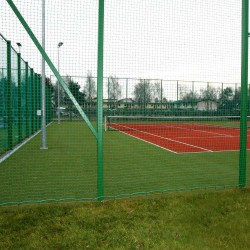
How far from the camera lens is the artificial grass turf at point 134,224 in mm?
3395

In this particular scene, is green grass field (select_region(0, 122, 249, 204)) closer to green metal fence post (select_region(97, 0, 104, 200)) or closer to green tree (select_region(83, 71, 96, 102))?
green metal fence post (select_region(97, 0, 104, 200))

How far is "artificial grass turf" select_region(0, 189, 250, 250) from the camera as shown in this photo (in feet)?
11.1

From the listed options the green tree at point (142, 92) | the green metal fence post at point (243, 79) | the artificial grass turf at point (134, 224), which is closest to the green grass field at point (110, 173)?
the green metal fence post at point (243, 79)

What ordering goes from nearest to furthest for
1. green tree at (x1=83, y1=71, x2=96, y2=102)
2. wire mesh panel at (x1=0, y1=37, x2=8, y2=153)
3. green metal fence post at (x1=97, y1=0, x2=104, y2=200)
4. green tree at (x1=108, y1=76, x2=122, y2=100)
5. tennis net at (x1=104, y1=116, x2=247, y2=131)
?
green metal fence post at (x1=97, y1=0, x2=104, y2=200) < green tree at (x1=83, y1=71, x2=96, y2=102) < green tree at (x1=108, y1=76, x2=122, y2=100) < tennis net at (x1=104, y1=116, x2=247, y2=131) < wire mesh panel at (x1=0, y1=37, x2=8, y2=153)

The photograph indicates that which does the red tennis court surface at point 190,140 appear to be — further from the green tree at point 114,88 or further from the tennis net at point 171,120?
the green tree at point 114,88

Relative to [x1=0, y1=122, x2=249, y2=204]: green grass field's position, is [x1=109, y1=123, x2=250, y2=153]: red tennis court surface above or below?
above

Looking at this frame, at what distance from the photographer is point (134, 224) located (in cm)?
387

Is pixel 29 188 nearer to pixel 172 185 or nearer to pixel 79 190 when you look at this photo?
pixel 79 190

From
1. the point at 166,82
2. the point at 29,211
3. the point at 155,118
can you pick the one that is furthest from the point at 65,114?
the point at 29,211

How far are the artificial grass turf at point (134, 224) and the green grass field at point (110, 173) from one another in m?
0.59

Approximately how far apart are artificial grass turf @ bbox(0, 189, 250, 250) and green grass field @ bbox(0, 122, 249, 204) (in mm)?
586

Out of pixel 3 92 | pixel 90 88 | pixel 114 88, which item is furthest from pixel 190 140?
pixel 90 88

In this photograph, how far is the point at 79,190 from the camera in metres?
5.41

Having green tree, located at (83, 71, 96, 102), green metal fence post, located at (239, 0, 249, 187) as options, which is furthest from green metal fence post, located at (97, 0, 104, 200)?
green metal fence post, located at (239, 0, 249, 187)
